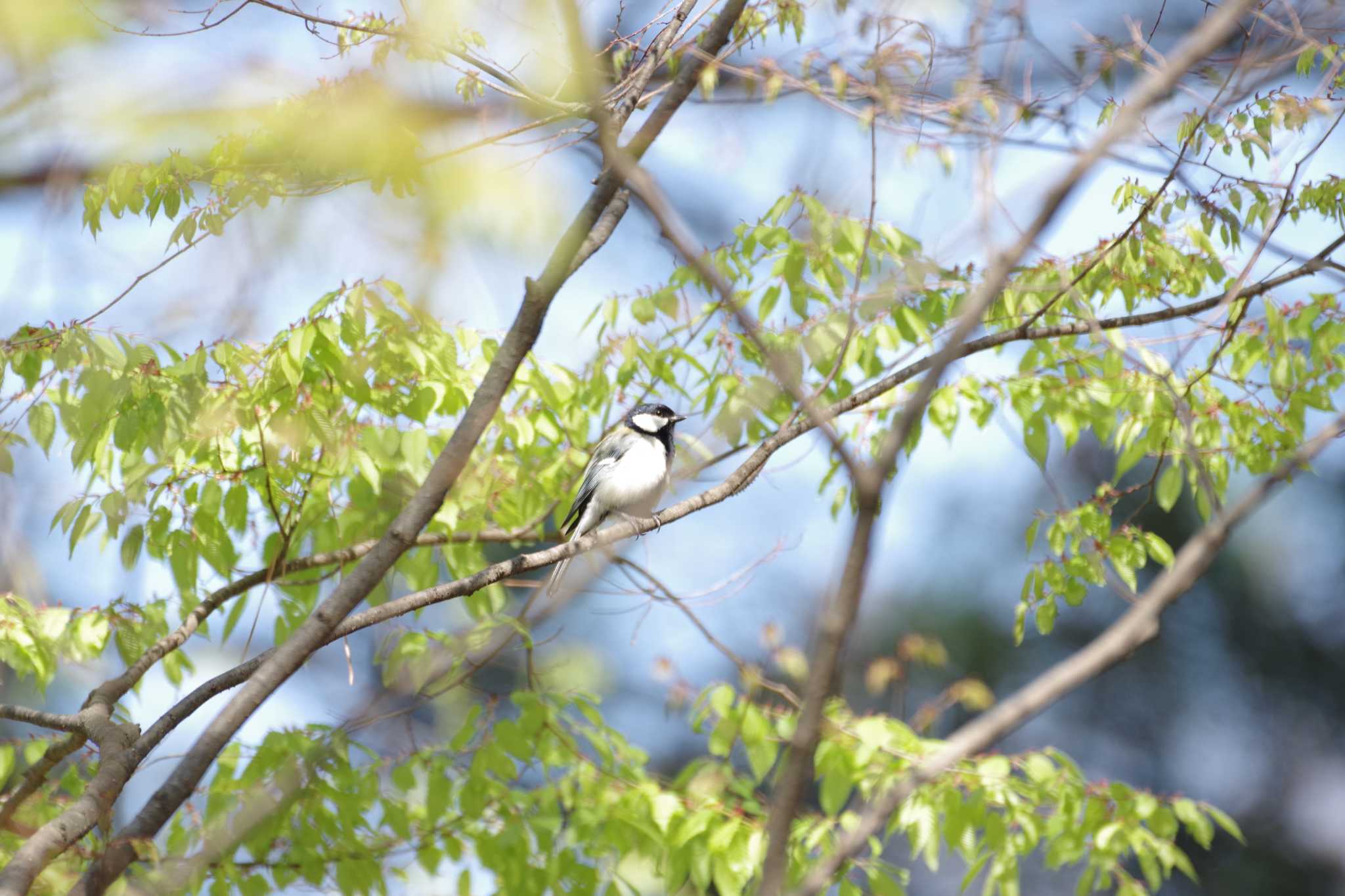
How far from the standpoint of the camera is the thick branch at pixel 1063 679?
114 centimetres

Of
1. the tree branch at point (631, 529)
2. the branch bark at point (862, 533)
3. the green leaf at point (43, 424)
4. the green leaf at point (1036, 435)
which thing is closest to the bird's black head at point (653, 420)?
the tree branch at point (631, 529)

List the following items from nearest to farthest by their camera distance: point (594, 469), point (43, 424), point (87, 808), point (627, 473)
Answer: point (87, 808), point (43, 424), point (594, 469), point (627, 473)

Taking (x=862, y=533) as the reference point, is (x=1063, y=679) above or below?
below

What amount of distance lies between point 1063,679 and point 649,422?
441cm

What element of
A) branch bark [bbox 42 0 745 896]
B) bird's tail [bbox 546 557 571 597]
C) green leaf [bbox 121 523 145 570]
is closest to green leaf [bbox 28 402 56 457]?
green leaf [bbox 121 523 145 570]

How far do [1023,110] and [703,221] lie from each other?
335 cm

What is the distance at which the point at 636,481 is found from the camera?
514 cm

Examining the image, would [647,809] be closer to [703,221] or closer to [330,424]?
[330,424]

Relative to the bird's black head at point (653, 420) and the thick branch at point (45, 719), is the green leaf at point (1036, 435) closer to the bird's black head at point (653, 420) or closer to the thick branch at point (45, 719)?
the bird's black head at point (653, 420)

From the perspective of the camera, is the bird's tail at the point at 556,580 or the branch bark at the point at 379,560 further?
the bird's tail at the point at 556,580

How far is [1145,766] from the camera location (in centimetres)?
843

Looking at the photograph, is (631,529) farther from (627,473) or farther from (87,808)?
(87,808)

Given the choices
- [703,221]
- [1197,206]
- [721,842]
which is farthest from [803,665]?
[703,221]

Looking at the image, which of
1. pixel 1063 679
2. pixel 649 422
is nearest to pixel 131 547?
pixel 649 422
